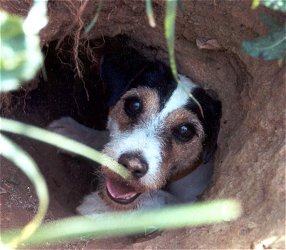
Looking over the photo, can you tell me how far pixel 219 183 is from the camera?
3.01m

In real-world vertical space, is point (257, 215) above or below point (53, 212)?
below

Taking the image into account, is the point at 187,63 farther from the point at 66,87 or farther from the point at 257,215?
the point at 257,215

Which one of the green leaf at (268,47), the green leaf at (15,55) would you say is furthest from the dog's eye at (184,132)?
the green leaf at (15,55)

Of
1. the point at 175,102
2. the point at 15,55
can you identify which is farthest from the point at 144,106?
the point at 15,55

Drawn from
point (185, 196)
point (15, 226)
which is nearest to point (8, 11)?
point (15, 226)

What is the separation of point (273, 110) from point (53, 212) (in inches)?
58.5

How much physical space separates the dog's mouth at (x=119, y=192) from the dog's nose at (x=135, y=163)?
36cm

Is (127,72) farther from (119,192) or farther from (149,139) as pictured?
(119,192)

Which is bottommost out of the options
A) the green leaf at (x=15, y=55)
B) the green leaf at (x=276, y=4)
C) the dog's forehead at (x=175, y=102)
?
the green leaf at (x=15, y=55)

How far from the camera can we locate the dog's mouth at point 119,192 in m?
3.72

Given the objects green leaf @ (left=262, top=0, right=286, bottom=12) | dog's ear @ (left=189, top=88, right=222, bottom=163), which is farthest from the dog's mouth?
green leaf @ (left=262, top=0, right=286, bottom=12)

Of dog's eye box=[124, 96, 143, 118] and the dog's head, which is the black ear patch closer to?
the dog's head

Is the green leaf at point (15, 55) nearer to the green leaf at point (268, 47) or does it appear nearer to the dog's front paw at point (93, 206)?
the green leaf at point (268, 47)

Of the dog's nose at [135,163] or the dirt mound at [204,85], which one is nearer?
the dirt mound at [204,85]
